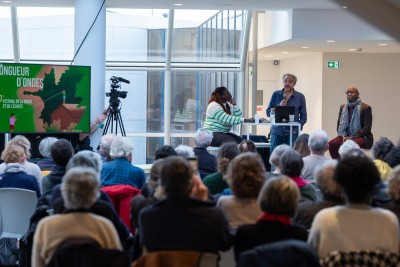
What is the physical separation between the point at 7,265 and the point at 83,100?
162 inches

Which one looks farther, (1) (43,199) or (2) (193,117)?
(2) (193,117)

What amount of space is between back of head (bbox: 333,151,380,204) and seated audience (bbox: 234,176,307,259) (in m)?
0.25

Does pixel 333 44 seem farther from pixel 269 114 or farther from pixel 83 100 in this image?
pixel 83 100

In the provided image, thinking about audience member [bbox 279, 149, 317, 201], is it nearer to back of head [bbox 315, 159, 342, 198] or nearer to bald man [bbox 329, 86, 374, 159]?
back of head [bbox 315, 159, 342, 198]

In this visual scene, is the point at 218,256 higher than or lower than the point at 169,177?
lower

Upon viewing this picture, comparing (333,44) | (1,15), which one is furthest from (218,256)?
(1,15)

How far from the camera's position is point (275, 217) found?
12.7 ft

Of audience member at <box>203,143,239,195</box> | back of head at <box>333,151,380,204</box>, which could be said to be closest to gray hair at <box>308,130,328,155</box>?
audience member at <box>203,143,239,195</box>

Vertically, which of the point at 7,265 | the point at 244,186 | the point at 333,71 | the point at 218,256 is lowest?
the point at 7,265

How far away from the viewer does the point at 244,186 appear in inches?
179

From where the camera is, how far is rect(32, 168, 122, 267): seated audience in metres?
3.85

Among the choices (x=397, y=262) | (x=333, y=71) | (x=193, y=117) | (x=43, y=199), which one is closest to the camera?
(x=397, y=262)

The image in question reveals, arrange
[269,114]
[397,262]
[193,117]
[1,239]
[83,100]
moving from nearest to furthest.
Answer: [397,262] → [1,239] → [83,100] → [269,114] → [193,117]

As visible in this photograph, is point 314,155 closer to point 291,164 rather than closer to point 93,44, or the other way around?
point 291,164
